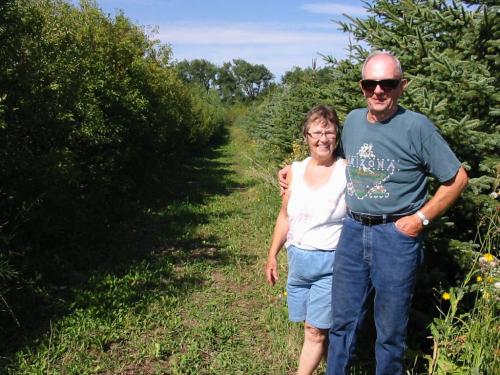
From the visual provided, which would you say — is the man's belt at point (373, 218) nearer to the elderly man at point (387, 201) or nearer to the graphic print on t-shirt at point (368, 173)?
the elderly man at point (387, 201)

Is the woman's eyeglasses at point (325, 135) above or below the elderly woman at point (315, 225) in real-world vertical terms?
above

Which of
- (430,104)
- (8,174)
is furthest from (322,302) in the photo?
(8,174)

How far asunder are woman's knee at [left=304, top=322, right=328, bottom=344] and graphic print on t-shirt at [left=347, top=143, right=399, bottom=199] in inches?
38.5

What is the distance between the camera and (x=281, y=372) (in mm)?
3789

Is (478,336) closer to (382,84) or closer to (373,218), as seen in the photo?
(373,218)

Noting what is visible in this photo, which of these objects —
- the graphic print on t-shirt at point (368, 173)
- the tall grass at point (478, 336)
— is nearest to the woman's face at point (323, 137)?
the graphic print on t-shirt at point (368, 173)

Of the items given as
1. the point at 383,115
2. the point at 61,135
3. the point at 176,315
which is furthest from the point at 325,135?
the point at 61,135

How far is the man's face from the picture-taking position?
8.06ft

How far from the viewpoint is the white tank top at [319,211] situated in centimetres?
286

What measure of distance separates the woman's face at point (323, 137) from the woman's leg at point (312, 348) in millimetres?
1168

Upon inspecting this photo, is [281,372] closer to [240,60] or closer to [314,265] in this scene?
[314,265]

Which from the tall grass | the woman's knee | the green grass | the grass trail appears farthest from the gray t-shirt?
the grass trail

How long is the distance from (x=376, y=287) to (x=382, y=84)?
119cm

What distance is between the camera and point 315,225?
2912 millimetres
